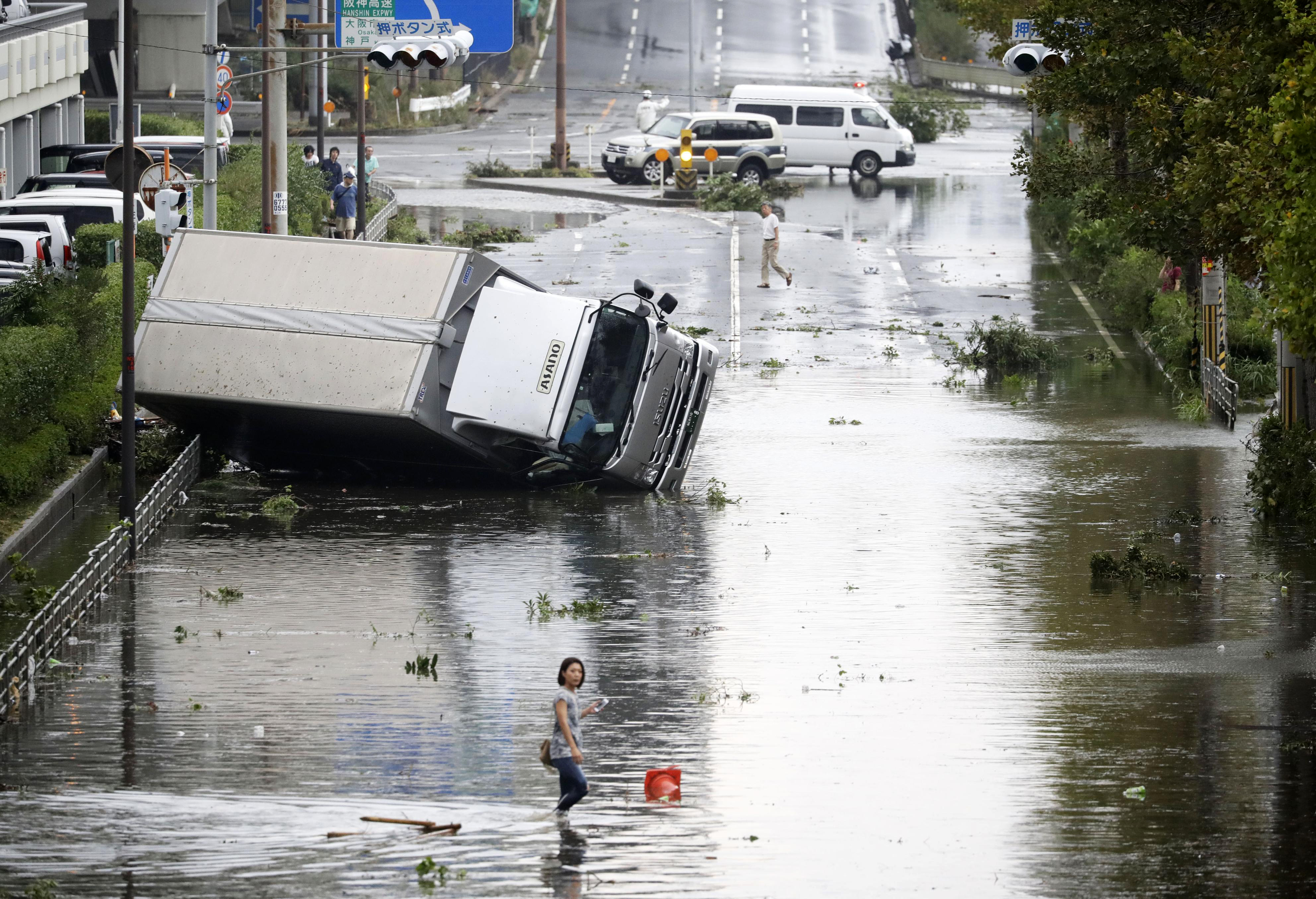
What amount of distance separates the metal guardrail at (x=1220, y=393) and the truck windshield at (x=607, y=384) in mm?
8589

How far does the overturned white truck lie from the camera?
20.0m

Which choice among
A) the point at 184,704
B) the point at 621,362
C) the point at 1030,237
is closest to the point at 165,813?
the point at 184,704

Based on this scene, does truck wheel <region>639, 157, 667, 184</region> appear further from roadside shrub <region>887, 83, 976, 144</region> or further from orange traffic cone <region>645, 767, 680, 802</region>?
orange traffic cone <region>645, 767, 680, 802</region>

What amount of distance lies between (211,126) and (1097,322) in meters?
15.8

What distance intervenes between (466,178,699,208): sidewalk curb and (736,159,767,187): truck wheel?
8.98 feet

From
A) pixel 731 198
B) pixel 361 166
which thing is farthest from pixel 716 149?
pixel 361 166

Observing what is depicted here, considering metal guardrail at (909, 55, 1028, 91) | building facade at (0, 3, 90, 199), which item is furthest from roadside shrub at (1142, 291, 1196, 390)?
metal guardrail at (909, 55, 1028, 91)

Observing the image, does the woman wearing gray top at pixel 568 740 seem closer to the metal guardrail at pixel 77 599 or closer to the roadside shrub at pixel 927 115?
the metal guardrail at pixel 77 599

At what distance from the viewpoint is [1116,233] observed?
33.1 meters

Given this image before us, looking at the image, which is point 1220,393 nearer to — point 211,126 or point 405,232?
point 211,126

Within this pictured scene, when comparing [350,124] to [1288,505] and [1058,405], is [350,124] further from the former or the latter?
[1288,505]

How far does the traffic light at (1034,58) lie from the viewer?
2206 cm

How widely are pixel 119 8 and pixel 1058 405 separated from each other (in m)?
33.3

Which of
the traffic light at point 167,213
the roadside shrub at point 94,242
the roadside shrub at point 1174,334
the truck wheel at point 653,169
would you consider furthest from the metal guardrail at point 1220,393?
the truck wheel at point 653,169
